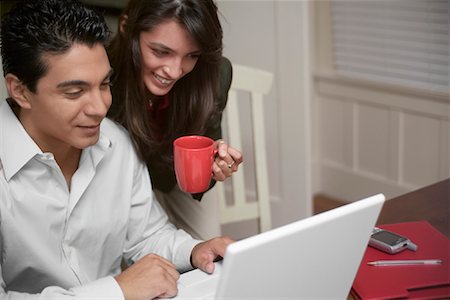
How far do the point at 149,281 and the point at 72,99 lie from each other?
399 mm

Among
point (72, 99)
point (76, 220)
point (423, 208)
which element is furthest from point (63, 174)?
Result: point (423, 208)

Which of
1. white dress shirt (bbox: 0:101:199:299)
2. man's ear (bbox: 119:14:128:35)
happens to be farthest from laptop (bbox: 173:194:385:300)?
man's ear (bbox: 119:14:128:35)

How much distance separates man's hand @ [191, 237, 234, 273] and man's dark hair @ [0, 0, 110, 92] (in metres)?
0.47

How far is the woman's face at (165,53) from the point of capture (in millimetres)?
1587

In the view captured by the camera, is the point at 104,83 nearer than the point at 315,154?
Yes

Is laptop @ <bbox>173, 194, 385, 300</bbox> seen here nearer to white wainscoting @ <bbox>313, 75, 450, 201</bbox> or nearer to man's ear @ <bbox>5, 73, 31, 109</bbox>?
man's ear @ <bbox>5, 73, 31, 109</bbox>

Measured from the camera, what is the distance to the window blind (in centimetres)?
290

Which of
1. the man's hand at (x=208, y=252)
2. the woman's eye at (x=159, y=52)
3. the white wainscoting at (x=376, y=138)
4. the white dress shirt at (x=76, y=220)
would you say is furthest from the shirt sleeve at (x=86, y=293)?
the white wainscoting at (x=376, y=138)

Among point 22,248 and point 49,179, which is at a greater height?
point 49,179

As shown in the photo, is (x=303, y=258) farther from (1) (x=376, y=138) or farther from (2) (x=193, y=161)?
(1) (x=376, y=138)

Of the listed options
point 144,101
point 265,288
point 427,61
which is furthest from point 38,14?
point 427,61

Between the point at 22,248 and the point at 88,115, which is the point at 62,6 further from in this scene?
the point at 22,248

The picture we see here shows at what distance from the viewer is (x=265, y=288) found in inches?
36.7

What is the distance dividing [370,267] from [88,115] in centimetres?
63
